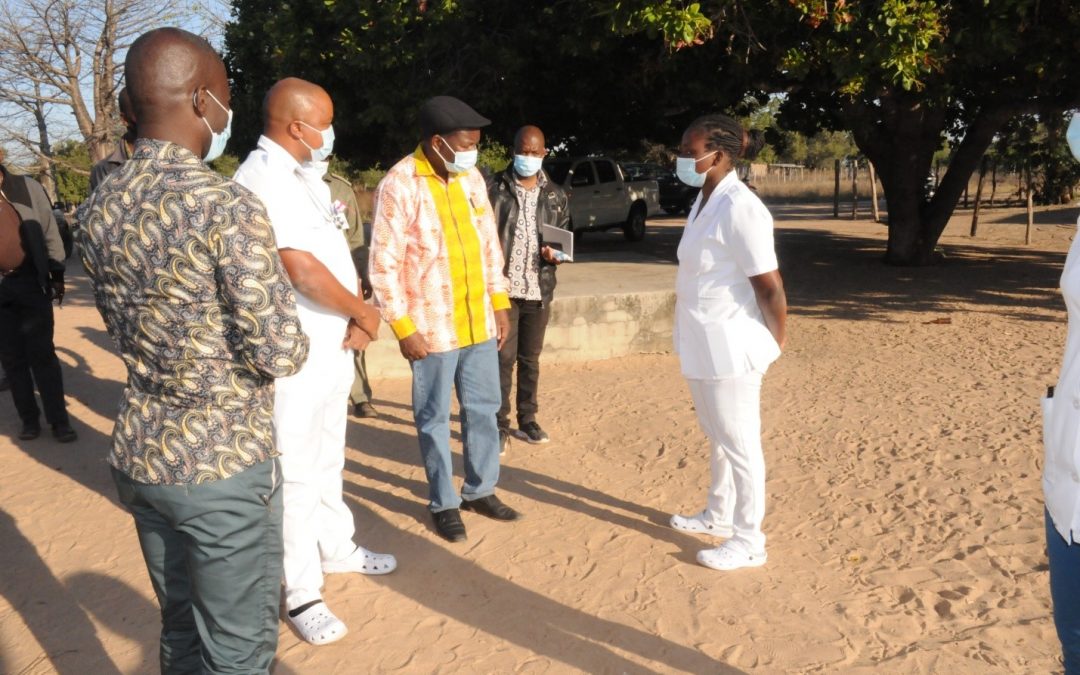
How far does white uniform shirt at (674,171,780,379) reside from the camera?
3287mm

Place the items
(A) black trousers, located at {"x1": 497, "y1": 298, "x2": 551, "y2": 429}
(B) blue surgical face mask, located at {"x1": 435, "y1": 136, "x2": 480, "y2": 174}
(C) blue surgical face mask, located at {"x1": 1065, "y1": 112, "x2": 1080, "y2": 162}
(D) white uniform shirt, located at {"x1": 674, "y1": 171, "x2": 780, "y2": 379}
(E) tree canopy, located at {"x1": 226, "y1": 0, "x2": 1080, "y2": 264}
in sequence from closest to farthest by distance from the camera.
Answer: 1. (C) blue surgical face mask, located at {"x1": 1065, "y1": 112, "x2": 1080, "y2": 162}
2. (D) white uniform shirt, located at {"x1": 674, "y1": 171, "x2": 780, "y2": 379}
3. (B) blue surgical face mask, located at {"x1": 435, "y1": 136, "x2": 480, "y2": 174}
4. (A) black trousers, located at {"x1": 497, "y1": 298, "x2": 551, "y2": 429}
5. (E) tree canopy, located at {"x1": 226, "y1": 0, "x2": 1080, "y2": 264}

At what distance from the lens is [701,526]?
4074mm

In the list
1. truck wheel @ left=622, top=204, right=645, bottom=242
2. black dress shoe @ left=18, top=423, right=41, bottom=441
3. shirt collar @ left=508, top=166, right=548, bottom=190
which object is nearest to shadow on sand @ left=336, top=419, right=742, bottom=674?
shirt collar @ left=508, top=166, right=548, bottom=190

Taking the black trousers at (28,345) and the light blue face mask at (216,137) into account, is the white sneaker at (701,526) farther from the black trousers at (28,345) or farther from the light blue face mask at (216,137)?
the black trousers at (28,345)

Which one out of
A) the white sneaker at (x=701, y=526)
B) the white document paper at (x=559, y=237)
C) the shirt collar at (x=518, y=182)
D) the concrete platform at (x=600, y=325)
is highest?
the shirt collar at (x=518, y=182)

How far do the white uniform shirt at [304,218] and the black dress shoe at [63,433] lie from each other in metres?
3.68

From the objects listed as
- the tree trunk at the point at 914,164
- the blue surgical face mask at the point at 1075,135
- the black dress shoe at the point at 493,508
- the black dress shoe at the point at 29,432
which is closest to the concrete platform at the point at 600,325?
the black dress shoe at the point at 29,432

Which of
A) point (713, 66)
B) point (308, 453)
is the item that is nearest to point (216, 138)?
point (308, 453)

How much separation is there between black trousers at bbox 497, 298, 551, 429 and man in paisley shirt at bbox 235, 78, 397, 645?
6.65 feet

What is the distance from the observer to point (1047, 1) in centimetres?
809

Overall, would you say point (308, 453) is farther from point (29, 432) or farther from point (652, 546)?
point (29, 432)

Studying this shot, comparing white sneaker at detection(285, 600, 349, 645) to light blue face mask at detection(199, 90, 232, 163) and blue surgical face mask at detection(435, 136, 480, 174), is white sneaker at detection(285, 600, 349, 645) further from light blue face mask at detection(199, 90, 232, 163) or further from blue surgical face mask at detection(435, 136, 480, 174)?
blue surgical face mask at detection(435, 136, 480, 174)

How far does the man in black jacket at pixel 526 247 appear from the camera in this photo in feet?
16.7

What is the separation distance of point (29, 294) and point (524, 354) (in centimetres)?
325
